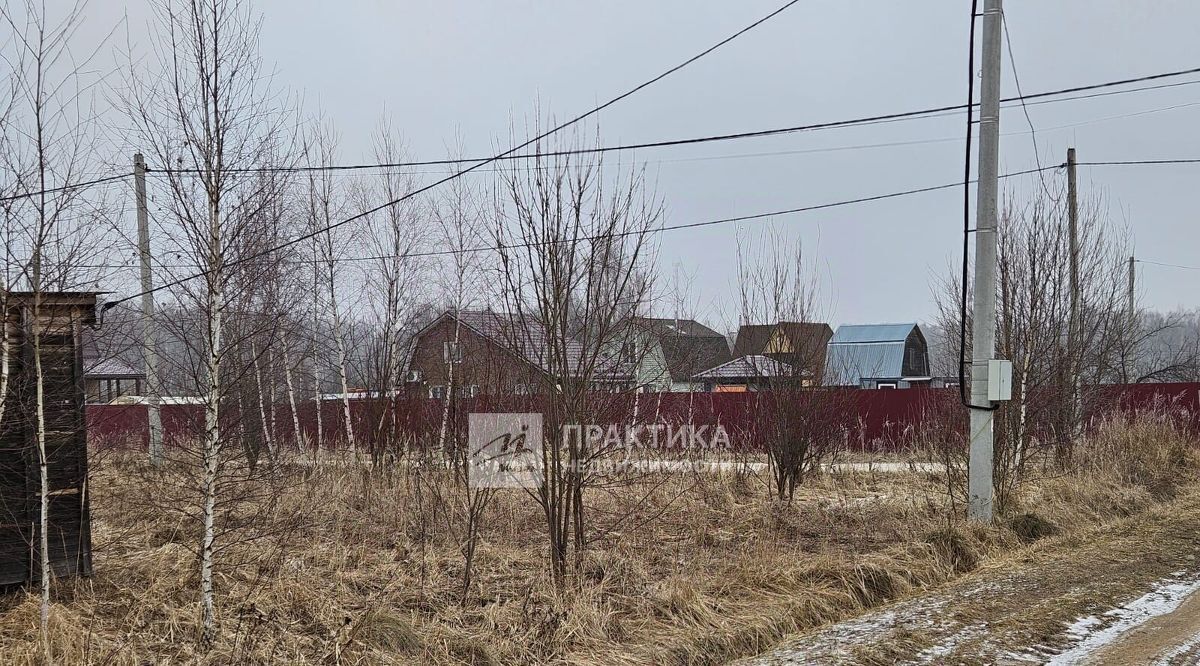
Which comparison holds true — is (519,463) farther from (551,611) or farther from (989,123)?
(989,123)

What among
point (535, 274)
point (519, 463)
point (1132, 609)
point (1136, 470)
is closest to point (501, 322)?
point (535, 274)

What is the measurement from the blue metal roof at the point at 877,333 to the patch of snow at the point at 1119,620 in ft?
99.6

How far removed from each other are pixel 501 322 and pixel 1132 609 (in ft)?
15.4

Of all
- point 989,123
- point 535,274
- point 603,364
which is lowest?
point 603,364

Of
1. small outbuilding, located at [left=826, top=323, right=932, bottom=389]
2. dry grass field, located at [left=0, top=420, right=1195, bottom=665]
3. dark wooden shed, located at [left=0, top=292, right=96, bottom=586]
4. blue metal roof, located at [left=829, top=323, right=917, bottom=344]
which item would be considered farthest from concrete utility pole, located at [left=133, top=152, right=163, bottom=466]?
blue metal roof, located at [left=829, top=323, right=917, bottom=344]

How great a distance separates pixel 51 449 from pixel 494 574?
10.2 ft

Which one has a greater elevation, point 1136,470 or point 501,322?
point 501,322

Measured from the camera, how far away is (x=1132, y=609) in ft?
17.9

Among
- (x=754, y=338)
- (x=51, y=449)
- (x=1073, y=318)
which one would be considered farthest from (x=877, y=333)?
(x=51, y=449)

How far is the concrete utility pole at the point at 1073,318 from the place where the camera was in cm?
1133

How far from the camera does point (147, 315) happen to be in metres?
4.86

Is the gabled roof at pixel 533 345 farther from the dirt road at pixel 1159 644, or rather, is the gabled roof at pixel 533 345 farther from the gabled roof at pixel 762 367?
the gabled roof at pixel 762 367

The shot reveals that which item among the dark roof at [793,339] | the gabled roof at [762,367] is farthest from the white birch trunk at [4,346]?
the dark roof at [793,339]

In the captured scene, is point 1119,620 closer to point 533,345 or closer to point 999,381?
point 999,381
